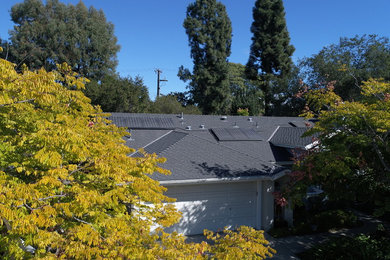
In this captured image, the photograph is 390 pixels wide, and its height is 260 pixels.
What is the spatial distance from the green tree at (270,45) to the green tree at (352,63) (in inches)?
262

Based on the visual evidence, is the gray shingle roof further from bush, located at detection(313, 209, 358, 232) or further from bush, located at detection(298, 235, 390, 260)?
bush, located at detection(298, 235, 390, 260)

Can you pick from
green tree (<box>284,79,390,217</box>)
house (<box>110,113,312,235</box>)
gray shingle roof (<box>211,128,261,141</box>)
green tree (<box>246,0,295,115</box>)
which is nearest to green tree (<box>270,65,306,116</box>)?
green tree (<box>246,0,295,115</box>)

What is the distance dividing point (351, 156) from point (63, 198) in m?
8.06

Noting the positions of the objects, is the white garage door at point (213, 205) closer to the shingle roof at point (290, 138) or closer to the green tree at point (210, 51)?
the shingle roof at point (290, 138)

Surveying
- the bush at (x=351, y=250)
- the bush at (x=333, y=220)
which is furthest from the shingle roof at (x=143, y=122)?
the bush at (x=351, y=250)

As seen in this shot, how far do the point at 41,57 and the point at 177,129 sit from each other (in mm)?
24786

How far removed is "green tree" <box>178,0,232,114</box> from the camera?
35531 millimetres

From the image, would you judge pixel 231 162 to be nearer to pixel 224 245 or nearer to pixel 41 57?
pixel 224 245

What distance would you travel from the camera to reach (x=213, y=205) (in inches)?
424

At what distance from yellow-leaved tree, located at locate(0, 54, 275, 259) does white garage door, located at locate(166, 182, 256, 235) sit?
493 cm

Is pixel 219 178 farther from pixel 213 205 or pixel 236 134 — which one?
pixel 236 134

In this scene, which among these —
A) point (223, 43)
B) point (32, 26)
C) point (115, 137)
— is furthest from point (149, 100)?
point (115, 137)

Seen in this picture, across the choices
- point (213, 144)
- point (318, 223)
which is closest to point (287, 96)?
point (213, 144)

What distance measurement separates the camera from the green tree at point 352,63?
28.4m
